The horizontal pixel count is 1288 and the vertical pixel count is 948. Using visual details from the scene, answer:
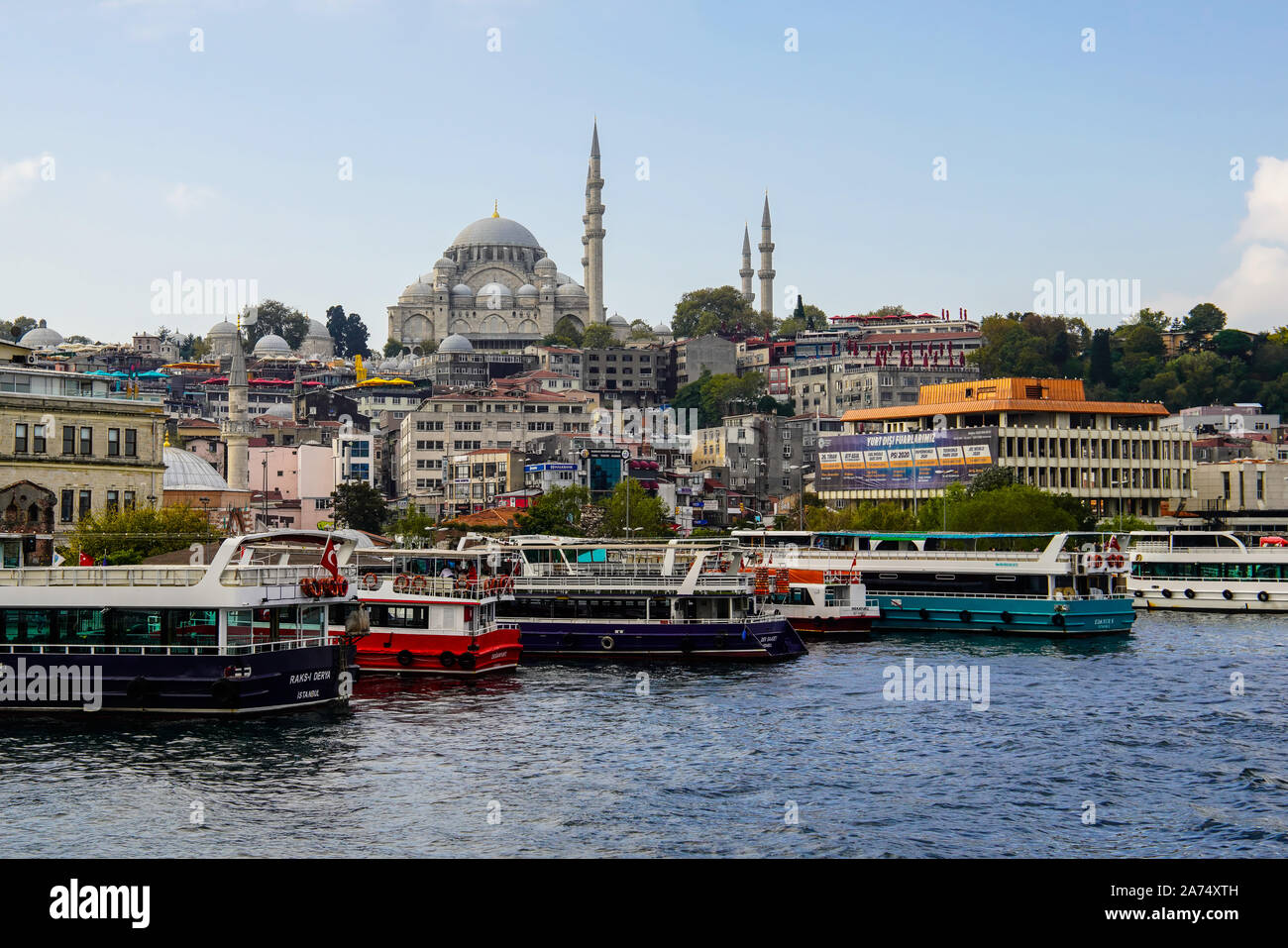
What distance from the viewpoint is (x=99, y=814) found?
2459cm

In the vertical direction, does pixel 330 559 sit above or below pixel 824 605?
above

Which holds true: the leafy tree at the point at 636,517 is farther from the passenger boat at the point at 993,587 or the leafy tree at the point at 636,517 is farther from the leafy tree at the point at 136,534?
the leafy tree at the point at 136,534

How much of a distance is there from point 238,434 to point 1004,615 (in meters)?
84.4

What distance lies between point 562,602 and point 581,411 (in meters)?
93.4

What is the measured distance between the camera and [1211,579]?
233 ft

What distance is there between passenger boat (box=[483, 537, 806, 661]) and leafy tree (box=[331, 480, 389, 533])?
5371 centimetres

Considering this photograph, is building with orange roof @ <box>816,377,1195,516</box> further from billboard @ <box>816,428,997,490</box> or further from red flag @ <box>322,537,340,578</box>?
red flag @ <box>322,537,340,578</box>

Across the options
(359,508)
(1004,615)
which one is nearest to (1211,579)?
(1004,615)

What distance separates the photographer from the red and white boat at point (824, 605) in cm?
5809

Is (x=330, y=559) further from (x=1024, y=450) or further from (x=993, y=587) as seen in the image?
(x=1024, y=450)

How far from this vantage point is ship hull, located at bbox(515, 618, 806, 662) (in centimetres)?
4853

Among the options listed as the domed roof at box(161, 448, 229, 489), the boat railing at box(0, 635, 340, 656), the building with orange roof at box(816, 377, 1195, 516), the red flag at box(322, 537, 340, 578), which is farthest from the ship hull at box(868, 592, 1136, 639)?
the domed roof at box(161, 448, 229, 489)
